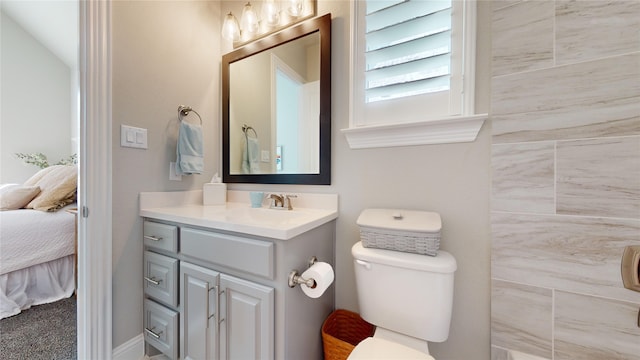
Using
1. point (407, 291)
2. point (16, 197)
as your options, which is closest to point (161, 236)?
point (407, 291)

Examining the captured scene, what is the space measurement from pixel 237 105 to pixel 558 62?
1.63 metres

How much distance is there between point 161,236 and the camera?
3.60ft

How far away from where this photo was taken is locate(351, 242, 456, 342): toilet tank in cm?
80

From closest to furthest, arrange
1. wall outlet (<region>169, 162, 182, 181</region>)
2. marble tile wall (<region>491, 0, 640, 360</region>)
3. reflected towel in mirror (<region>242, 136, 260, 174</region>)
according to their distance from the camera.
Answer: marble tile wall (<region>491, 0, 640, 360</region>) < wall outlet (<region>169, 162, 182, 181</region>) < reflected towel in mirror (<region>242, 136, 260, 174</region>)

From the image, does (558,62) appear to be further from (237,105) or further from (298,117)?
(237,105)

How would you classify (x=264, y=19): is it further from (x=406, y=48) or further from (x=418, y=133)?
(x=418, y=133)

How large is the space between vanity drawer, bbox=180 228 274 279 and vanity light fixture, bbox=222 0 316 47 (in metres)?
1.27

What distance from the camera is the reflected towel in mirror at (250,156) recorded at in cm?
147

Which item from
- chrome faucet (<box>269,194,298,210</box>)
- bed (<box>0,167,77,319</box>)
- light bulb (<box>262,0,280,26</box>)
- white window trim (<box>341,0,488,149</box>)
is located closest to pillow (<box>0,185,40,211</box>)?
bed (<box>0,167,77,319</box>)

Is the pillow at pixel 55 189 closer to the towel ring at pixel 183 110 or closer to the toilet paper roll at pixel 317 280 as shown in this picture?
the towel ring at pixel 183 110

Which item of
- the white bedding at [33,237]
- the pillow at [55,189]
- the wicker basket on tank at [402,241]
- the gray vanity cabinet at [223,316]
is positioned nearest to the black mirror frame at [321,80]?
the wicker basket on tank at [402,241]

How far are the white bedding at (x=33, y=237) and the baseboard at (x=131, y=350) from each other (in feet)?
4.07

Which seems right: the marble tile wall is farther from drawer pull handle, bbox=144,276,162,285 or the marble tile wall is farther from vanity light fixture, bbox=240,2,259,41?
drawer pull handle, bbox=144,276,162,285

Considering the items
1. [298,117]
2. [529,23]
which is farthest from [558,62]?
[298,117]
